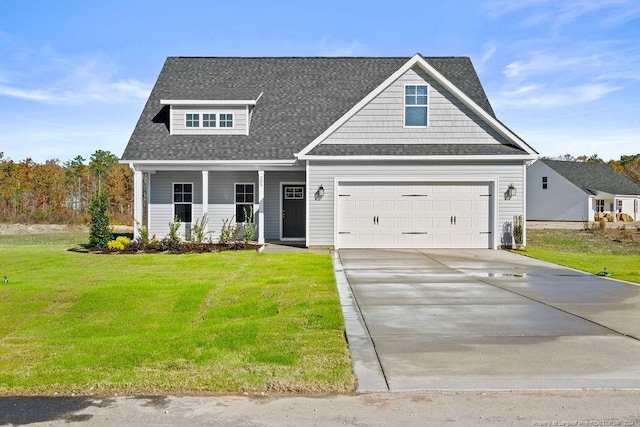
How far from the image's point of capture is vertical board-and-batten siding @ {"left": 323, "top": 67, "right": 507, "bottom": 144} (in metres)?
18.4

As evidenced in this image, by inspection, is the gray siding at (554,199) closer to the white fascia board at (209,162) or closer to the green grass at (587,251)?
the green grass at (587,251)

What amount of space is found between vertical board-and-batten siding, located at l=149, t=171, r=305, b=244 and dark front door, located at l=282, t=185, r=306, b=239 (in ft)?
0.89

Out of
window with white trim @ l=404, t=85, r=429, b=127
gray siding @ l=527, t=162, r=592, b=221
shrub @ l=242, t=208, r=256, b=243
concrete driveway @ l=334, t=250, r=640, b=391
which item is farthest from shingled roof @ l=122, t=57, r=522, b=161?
gray siding @ l=527, t=162, r=592, b=221

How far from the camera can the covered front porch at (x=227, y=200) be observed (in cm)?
2088

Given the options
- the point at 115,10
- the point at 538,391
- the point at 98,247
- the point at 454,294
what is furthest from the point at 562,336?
the point at 98,247

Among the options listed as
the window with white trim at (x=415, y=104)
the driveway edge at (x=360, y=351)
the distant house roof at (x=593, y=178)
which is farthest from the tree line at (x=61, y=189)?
the distant house roof at (x=593, y=178)

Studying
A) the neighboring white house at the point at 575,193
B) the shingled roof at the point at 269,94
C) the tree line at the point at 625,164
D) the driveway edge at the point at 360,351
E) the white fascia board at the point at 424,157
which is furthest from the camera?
the tree line at the point at 625,164

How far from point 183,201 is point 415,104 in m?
9.30

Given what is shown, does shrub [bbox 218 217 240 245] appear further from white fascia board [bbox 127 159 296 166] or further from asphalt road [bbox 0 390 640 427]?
asphalt road [bbox 0 390 640 427]

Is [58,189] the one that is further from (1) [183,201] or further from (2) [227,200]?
(2) [227,200]

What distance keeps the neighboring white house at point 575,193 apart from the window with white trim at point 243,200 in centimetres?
3519

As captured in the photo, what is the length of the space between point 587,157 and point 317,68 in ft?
211

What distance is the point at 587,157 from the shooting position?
76.8m

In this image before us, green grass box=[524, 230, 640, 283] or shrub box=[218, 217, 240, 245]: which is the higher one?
shrub box=[218, 217, 240, 245]
